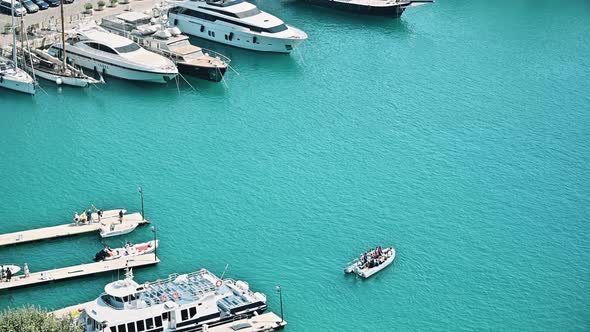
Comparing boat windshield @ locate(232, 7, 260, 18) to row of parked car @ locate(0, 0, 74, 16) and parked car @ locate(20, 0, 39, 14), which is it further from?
parked car @ locate(20, 0, 39, 14)

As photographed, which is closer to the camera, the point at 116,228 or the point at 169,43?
the point at 116,228

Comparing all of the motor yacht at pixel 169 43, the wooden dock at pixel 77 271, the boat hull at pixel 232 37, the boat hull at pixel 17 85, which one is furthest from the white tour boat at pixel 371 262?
the boat hull at pixel 232 37

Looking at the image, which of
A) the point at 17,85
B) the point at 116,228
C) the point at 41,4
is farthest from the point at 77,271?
the point at 41,4

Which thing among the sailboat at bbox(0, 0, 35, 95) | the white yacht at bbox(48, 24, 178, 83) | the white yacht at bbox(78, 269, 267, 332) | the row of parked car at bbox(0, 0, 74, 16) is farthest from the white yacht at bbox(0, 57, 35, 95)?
the white yacht at bbox(78, 269, 267, 332)

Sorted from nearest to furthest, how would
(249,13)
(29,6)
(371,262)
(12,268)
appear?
(12,268) → (371,262) → (29,6) → (249,13)

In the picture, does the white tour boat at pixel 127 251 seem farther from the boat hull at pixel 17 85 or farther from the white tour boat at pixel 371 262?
the boat hull at pixel 17 85

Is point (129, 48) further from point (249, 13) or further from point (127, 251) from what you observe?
point (127, 251)
